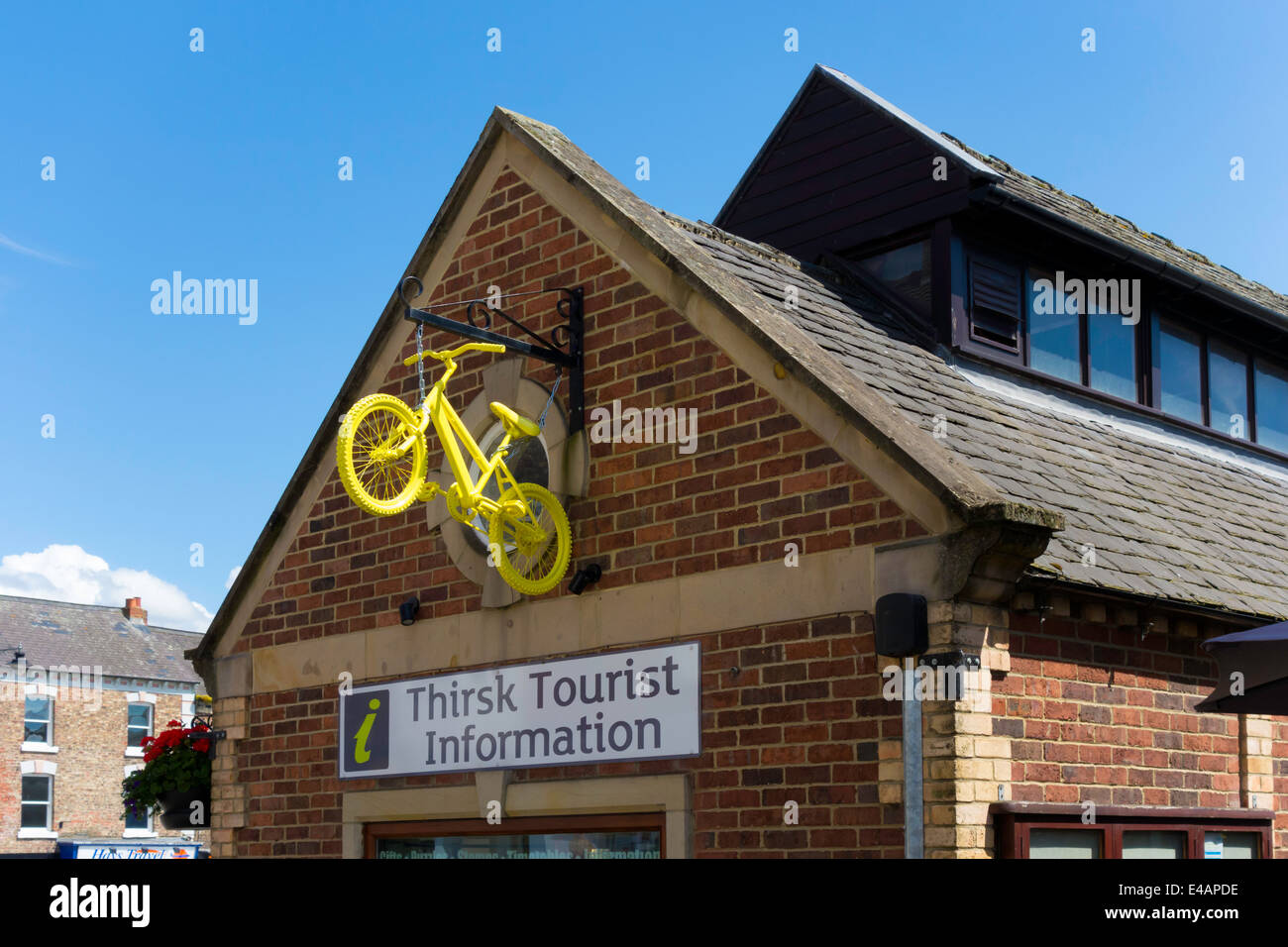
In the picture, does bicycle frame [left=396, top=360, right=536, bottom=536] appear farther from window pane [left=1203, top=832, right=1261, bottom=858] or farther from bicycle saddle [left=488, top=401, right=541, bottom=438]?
window pane [left=1203, top=832, right=1261, bottom=858]

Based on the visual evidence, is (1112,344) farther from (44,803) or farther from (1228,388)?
(44,803)

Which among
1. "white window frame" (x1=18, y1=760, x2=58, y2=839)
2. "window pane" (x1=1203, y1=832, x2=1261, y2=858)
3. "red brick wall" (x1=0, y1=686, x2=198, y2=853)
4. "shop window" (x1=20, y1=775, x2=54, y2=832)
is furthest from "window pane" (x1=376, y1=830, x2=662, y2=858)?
"shop window" (x1=20, y1=775, x2=54, y2=832)

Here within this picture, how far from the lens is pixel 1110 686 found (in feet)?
25.1

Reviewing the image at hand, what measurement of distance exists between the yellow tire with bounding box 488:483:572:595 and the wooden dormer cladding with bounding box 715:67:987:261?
415cm

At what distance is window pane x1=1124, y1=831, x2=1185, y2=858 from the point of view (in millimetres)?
7586

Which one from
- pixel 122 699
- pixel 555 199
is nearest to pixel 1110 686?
pixel 555 199

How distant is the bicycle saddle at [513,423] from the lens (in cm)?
895

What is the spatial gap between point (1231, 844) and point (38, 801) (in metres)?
39.4

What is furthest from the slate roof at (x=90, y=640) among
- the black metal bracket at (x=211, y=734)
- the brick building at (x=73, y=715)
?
the black metal bracket at (x=211, y=734)

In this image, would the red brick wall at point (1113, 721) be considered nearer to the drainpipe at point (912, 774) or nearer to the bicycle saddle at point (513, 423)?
the drainpipe at point (912, 774)
